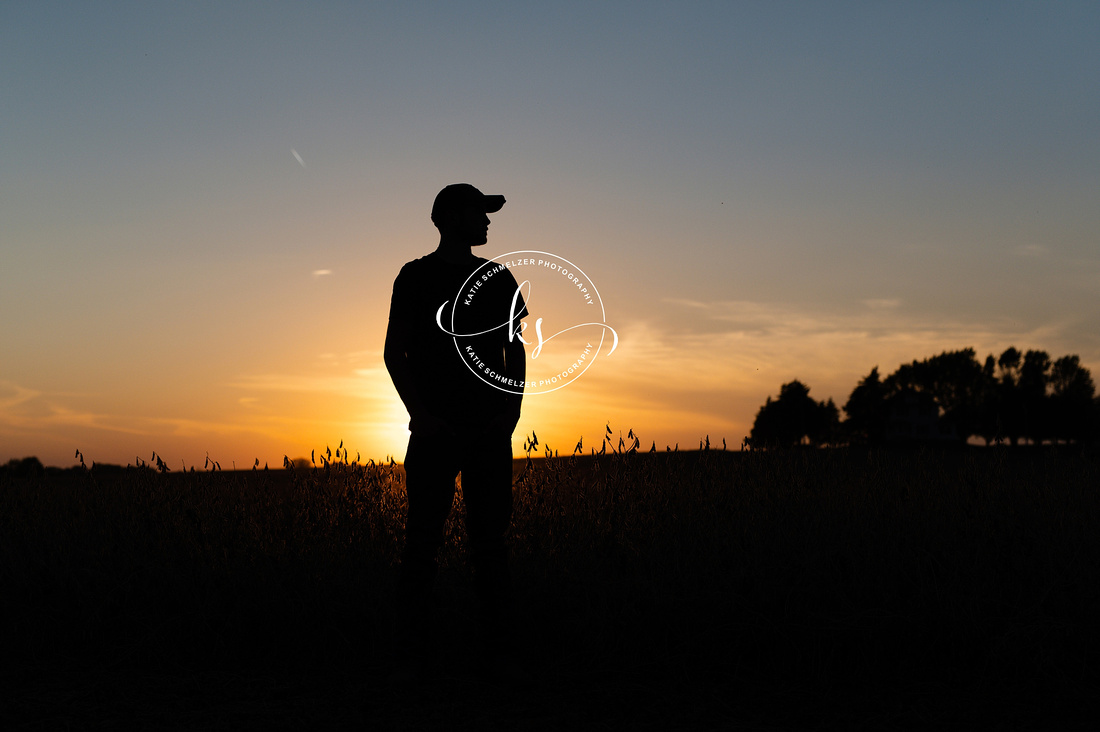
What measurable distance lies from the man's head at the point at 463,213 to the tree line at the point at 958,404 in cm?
5443

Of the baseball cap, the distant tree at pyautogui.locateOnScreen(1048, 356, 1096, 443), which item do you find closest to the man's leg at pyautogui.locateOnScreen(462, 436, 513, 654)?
the baseball cap

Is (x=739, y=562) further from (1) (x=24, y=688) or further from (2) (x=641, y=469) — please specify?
(1) (x=24, y=688)

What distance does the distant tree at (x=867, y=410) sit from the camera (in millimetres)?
70938

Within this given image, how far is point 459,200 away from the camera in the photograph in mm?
4105

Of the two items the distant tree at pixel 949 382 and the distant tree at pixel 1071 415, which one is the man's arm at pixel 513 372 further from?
the distant tree at pixel 949 382

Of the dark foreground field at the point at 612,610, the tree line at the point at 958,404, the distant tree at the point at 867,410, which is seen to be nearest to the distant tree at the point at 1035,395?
the tree line at the point at 958,404

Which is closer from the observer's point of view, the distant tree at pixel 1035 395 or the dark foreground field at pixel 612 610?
the dark foreground field at pixel 612 610

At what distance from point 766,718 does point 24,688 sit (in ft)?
11.8

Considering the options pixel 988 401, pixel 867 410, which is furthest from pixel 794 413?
pixel 988 401

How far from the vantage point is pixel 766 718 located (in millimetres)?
3545

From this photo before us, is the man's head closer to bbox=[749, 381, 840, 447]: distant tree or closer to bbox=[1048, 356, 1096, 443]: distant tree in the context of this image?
bbox=[749, 381, 840, 447]: distant tree

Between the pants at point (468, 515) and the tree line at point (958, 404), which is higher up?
the tree line at point (958, 404)

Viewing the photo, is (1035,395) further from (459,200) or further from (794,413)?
(459,200)

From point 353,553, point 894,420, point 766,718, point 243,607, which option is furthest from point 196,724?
point 894,420
